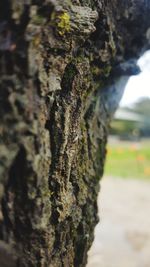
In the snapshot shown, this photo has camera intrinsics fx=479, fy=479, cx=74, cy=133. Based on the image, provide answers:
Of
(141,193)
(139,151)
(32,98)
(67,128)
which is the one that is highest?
(32,98)

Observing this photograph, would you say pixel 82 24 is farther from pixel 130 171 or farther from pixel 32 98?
pixel 130 171

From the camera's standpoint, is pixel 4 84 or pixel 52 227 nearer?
pixel 4 84

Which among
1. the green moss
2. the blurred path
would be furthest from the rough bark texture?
the blurred path

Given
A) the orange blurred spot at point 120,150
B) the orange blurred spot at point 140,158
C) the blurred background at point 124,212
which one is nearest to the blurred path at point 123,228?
the blurred background at point 124,212

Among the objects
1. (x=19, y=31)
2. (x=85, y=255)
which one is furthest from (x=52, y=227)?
(x=19, y=31)

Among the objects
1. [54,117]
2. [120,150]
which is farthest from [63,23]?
[120,150]

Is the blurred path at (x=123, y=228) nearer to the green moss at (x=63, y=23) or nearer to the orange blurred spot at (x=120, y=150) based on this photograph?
the green moss at (x=63, y=23)
